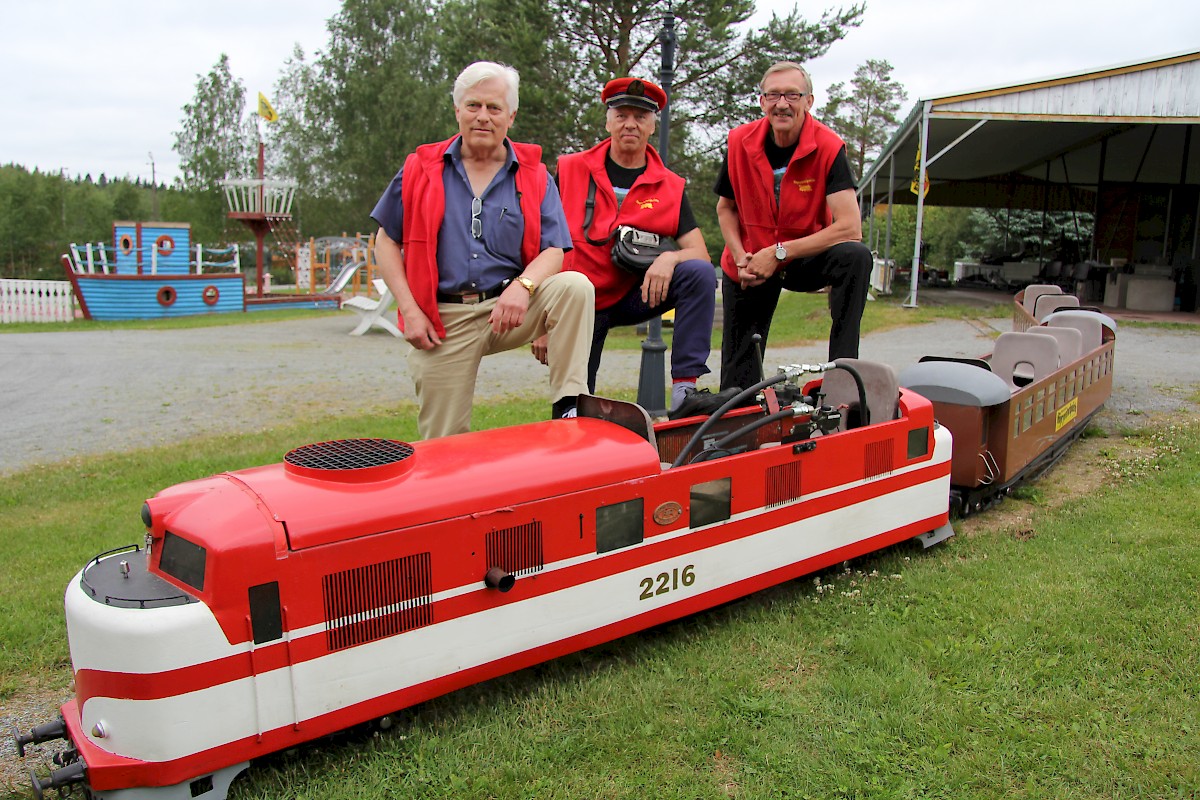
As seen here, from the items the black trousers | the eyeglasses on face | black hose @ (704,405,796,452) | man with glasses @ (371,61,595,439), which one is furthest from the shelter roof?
man with glasses @ (371,61,595,439)

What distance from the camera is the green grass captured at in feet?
8.11

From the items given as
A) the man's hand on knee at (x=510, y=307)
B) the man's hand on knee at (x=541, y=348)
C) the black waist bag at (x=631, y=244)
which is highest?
the black waist bag at (x=631, y=244)

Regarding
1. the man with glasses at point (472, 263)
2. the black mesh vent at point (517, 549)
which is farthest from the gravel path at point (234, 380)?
the man with glasses at point (472, 263)

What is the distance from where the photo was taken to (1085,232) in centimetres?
3412

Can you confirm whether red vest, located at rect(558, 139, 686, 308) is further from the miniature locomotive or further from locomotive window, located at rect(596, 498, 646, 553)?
locomotive window, located at rect(596, 498, 646, 553)

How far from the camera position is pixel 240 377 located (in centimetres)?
1124

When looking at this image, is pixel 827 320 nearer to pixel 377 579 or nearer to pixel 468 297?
pixel 468 297

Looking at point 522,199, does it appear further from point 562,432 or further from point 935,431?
point 935,431

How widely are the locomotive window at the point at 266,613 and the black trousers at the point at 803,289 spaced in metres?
3.13

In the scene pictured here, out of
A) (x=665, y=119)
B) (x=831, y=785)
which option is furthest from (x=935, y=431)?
(x=665, y=119)

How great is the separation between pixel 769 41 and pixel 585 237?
1753 centimetres

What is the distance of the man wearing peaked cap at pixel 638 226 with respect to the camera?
416cm

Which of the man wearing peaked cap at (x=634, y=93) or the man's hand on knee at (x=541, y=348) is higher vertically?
the man wearing peaked cap at (x=634, y=93)

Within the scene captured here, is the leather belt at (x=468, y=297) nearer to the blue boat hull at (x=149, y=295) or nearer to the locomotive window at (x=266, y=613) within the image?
the locomotive window at (x=266, y=613)
